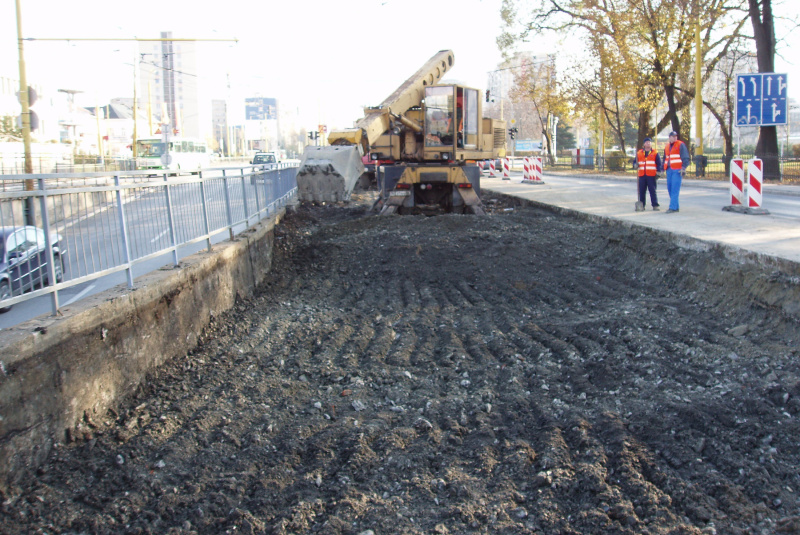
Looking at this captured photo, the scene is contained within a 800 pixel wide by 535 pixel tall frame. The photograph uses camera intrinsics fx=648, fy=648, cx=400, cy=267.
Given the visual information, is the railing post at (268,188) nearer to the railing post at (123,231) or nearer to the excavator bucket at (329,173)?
the excavator bucket at (329,173)

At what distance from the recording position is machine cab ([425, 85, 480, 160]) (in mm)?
15680

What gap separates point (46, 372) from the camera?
13.0 feet

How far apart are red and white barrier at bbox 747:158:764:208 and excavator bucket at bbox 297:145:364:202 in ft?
26.1

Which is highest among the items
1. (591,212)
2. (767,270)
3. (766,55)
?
(766,55)

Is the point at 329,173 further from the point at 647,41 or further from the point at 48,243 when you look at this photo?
the point at 647,41

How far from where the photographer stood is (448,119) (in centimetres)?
1582

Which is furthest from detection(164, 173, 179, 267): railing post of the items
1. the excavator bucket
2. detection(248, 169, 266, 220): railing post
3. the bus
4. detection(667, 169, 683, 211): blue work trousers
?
the bus

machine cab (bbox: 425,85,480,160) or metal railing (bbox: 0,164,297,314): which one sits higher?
machine cab (bbox: 425,85,480,160)

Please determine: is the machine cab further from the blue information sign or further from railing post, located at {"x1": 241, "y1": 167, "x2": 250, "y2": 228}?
the blue information sign

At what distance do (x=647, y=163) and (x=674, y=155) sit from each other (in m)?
0.75

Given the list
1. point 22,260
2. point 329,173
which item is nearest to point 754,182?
point 329,173

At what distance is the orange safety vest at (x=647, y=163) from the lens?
1380cm

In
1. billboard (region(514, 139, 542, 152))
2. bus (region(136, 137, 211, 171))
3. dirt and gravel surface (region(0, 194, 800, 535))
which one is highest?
billboard (region(514, 139, 542, 152))

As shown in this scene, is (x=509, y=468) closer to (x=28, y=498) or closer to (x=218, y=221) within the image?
(x=28, y=498)
